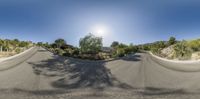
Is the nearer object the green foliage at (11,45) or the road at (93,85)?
the road at (93,85)

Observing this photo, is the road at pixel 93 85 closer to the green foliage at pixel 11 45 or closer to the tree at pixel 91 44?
the green foliage at pixel 11 45

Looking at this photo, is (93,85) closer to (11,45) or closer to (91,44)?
(11,45)

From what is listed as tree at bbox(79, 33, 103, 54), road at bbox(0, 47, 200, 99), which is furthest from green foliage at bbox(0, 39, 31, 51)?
road at bbox(0, 47, 200, 99)

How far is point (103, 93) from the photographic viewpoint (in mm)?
13680

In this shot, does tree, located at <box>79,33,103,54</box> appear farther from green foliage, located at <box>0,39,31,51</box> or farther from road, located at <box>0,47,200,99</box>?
road, located at <box>0,47,200,99</box>

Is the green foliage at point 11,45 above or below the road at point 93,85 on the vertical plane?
above

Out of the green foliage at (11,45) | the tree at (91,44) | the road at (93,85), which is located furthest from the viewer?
the tree at (91,44)

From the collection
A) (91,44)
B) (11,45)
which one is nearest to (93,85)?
(11,45)

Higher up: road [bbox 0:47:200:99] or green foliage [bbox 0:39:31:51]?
green foliage [bbox 0:39:31:51]

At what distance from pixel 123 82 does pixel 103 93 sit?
362 centimetres

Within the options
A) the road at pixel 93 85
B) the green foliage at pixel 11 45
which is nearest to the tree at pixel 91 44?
the green foliage at pixel 11 45

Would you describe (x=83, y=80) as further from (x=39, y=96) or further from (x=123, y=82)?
(x=39, y=96)

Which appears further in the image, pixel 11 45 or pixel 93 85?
pixel 11 45

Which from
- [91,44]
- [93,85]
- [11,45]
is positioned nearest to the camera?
[93,85]
